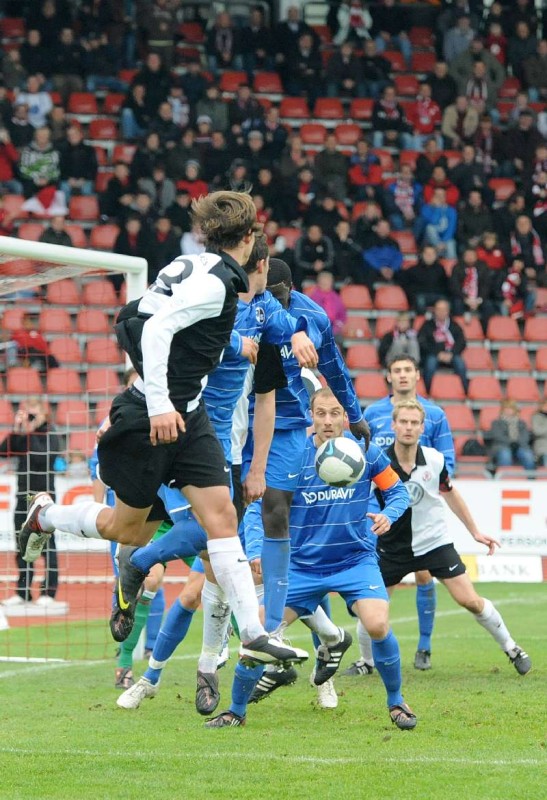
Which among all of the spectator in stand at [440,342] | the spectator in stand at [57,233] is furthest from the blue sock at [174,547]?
the spectator in stand at [440,342]

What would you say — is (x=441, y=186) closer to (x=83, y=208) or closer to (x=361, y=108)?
(x=361, y=108)

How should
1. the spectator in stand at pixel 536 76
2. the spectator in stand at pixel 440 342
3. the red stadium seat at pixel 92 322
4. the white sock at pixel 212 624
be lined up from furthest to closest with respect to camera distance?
the spectator in stand at pixel 536 76 → the spectator in stand at pixel 440 342 → the red stadium seat at pixel 92 322 → the white sock at pixel 212 624

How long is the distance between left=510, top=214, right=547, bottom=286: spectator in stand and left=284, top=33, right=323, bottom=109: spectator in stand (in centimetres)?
488

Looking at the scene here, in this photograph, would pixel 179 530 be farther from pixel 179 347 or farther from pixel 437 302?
pixel 437 302

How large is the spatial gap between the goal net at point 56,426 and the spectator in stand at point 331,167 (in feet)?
19.9

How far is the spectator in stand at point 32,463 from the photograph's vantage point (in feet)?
42.6

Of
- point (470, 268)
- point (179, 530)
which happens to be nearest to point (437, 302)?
point (470, 268)

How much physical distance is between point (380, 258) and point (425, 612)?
1268 cm

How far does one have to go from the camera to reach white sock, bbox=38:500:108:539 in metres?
6.66

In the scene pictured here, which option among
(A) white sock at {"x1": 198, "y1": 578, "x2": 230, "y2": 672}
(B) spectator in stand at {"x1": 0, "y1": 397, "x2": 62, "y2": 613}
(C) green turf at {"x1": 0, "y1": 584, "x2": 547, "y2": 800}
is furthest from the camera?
(B) spectator in stand at {"x1": 0, "y1": 397, "x2": 62, "y2": 613}

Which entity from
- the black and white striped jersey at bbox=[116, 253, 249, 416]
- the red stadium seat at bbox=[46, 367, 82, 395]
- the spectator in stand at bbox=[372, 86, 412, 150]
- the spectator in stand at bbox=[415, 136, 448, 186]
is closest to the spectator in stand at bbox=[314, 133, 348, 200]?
the spectator in stand at bbox=[415, 136, 448, 186]

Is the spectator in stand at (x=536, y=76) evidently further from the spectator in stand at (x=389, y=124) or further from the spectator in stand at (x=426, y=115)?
the spectator in stand at (x=389, y=124)

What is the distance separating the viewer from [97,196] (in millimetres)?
22266

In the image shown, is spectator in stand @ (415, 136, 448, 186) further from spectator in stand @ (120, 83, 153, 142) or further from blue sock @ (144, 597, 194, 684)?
blue sock @ (144, 597, 194, 684)
